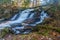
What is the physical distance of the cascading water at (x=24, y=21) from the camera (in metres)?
5.91

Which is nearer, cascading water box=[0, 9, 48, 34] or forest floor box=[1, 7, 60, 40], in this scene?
forest floor box=[1, 7, 60, 40]

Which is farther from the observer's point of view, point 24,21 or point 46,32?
point 24,21

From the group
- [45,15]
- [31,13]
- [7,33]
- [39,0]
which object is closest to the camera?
[7,33]

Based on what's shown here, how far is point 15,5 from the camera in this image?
785 cm

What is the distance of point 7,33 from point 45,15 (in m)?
2.10

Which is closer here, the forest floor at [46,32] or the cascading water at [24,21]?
the forest floor at [46,32]

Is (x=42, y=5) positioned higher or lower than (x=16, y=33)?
higher

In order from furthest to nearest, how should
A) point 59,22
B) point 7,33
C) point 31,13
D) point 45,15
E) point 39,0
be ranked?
1. point 39,0
2. point 31,13
3. point 45,15
4. point 59,22
5. point 7,33

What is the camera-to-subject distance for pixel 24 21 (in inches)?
261

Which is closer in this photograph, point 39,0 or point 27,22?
point 27,22

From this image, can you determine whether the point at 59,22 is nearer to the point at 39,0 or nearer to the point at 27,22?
the point at 27,22

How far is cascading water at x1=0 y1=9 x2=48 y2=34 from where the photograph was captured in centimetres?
591

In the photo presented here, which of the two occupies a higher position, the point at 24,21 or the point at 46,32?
the point at 24,21

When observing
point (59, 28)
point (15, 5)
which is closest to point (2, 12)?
point (15, 5)
